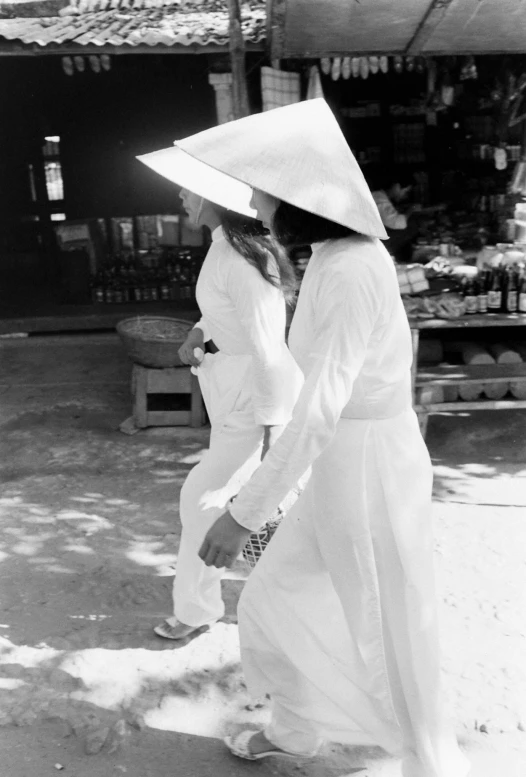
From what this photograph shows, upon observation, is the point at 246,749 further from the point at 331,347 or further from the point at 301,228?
the point at 301,228

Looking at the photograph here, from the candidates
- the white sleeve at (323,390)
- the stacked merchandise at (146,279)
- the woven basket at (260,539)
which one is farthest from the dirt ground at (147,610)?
the stacked merchandise at (146,279)

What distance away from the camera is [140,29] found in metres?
7.05

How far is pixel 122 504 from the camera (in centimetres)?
490

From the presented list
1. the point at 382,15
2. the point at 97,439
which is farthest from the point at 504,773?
the point at 382,15

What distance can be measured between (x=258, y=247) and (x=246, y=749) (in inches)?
70.6

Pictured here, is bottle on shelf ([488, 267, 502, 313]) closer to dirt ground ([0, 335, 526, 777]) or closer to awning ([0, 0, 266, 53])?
dirt ground ([0, 335, 526, 777])

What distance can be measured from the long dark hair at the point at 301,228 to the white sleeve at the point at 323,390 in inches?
5.0

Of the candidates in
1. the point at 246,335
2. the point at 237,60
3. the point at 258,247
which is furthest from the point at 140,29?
the point at 246,335

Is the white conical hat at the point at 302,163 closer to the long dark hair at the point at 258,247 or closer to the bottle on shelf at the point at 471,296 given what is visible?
the long dark hair at the point at 258,247

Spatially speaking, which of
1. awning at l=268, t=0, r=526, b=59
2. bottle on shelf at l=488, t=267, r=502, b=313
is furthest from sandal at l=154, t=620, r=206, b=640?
awning at l=268, t=0, r=526, b=59

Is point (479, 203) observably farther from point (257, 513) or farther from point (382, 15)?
point (257, 513)

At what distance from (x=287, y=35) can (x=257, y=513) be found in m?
4.68

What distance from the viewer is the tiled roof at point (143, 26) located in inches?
255

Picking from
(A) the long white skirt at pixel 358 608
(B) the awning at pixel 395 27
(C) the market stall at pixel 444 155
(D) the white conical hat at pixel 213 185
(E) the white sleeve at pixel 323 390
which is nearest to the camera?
(E) the white sleeve at pixel 323 390
